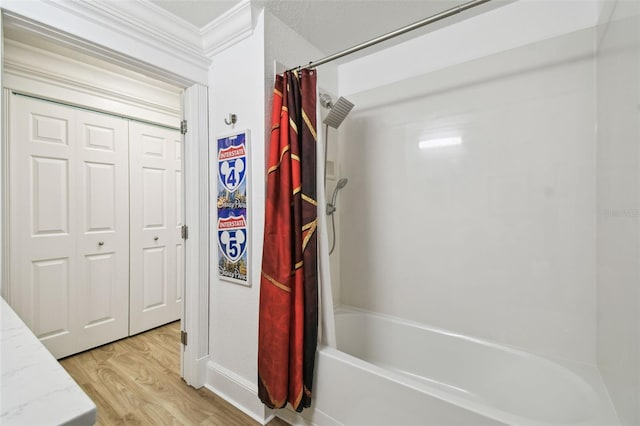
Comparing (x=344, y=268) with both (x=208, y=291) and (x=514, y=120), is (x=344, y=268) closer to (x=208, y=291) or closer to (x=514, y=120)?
(x=208, y=291)

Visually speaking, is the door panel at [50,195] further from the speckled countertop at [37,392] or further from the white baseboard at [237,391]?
the speckled countertop at [37,392]

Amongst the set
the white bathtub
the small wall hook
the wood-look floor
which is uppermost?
the small wall hook

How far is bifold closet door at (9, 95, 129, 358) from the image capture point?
2041 millimetres

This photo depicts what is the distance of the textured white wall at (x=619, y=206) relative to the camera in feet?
3.05

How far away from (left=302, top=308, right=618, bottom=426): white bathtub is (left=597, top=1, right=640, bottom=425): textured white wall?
0.63 feet

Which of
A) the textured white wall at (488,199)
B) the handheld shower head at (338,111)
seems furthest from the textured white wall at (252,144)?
the textured white wall at (488,199)

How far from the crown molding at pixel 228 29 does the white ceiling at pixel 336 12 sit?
0.03 meters

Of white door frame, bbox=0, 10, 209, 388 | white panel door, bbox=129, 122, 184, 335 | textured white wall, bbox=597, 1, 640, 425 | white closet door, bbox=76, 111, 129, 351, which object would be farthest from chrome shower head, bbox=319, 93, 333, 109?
white closet door, bbox=76, 111, 129, 351

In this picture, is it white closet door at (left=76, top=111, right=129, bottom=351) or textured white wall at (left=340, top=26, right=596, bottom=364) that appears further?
white closet door at (left=76, top=111, right=129, bottom=351)

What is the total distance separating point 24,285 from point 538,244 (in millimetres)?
3379

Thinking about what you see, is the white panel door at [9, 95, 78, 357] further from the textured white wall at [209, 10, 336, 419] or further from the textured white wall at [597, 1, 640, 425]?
the textured white wall at [597, 1, 640, 425]

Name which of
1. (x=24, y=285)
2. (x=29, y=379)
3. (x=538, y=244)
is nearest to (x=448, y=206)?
(x=538, y=244)

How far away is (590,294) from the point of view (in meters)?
1.45

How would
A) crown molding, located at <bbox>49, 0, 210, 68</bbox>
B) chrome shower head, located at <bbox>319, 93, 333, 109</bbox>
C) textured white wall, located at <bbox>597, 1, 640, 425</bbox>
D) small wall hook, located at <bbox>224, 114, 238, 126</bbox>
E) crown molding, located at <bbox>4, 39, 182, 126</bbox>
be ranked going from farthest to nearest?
crown molding, located at <bbox>4, 39, 182, 126</bbox> → chrome shower head, located at <bbox>319, 93, 333, 109</bbox> → small wall hook, located at <bbox>224, 114, 238, 126</bbox> → crown molding, located at <bbox>49, 0, 210, 68</bbox> → textured white wall, located at <bbox>597, 1, 640, 425</bbox>
